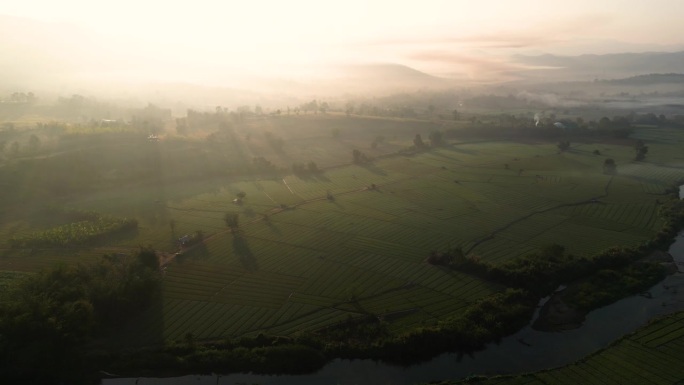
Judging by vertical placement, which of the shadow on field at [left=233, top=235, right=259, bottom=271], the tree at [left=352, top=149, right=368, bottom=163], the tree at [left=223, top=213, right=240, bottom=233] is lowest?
the shadow on field at [left=233, top=235, right=259, bottom=271]

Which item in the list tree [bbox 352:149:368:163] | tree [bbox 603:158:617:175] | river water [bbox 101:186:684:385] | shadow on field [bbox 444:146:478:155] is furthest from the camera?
shadow on field [bbox 444:146:478:155]

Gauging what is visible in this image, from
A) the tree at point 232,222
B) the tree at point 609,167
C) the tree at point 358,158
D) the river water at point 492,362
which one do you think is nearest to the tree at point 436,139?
the tree at point 358,158

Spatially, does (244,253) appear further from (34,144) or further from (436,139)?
(436,139)

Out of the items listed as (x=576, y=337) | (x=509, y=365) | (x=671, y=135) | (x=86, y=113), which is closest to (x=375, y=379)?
(x=509, y=365)

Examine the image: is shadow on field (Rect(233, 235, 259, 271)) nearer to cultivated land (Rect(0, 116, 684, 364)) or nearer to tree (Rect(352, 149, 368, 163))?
cultivated land (Rect(0, 116, 684, 364))

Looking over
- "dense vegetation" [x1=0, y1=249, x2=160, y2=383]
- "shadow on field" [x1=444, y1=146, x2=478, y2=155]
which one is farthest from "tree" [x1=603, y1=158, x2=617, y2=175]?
"dense vegetation" [x1=0, y1=249, x2=160, y2=383]

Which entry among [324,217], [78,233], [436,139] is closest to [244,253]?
[324,217]
